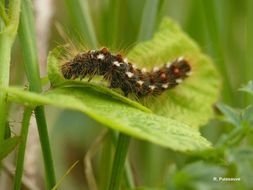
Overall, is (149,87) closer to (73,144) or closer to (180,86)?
(180,86)

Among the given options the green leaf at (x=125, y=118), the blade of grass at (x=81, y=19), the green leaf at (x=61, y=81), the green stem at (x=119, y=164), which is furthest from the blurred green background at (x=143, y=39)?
the green leaf at (x=125, y=118)

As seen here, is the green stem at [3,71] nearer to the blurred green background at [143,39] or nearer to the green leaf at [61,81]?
the green leaf at [61,81]

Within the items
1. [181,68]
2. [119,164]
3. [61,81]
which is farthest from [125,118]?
[181,68]


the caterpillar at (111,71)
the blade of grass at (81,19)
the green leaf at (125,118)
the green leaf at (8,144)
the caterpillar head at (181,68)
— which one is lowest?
the green leaf at (8,144)

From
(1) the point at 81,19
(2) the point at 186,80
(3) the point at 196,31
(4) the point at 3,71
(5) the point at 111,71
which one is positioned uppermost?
(3) the point at 196,31

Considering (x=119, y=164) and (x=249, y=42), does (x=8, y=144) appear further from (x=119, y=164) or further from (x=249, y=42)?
(x=249, y=42)

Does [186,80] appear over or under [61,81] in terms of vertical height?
over

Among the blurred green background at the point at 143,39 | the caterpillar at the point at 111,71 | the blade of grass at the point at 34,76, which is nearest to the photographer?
the blade of grass at the point at 34,76
